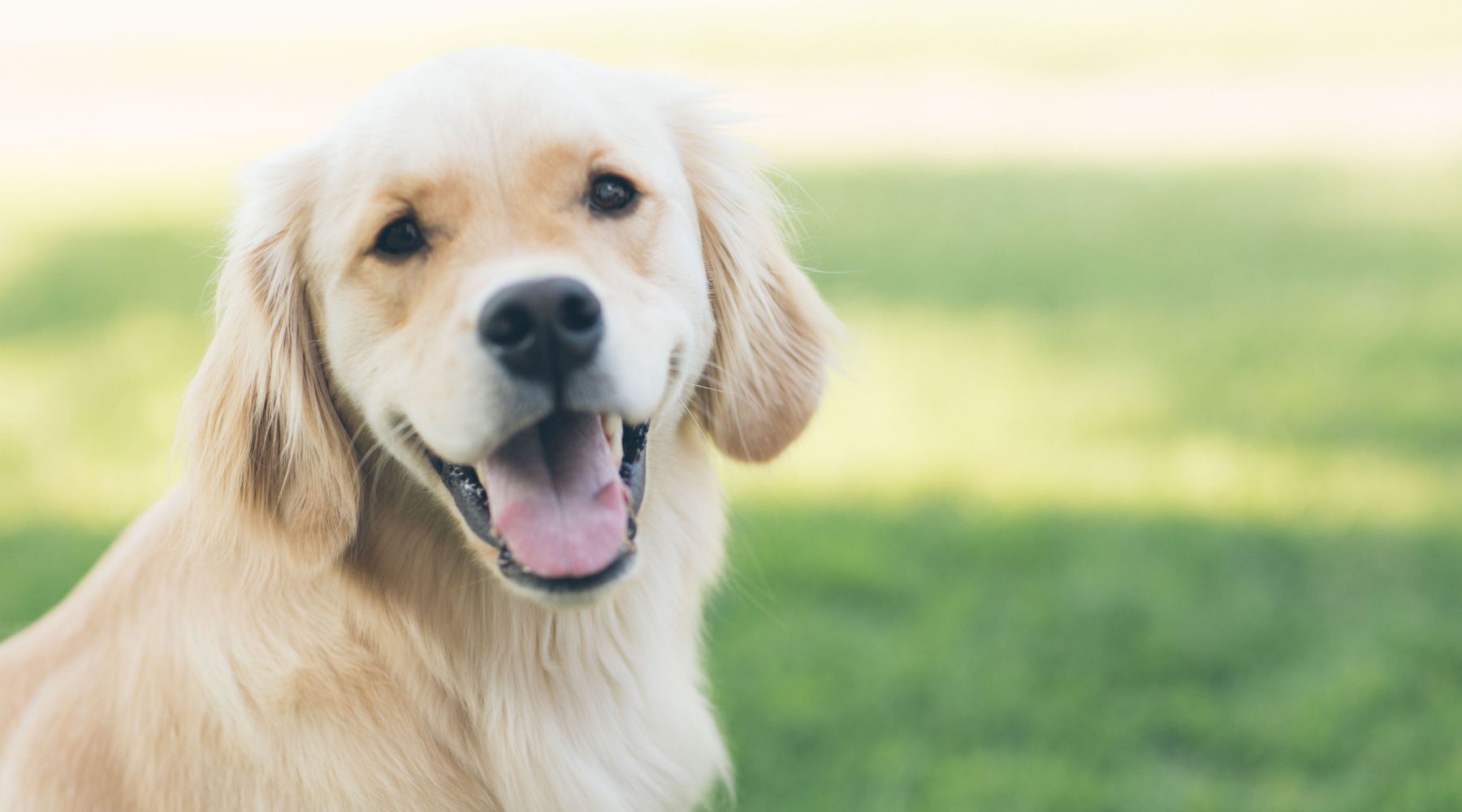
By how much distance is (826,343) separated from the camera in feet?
9.88

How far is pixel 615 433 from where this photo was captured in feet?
8.00

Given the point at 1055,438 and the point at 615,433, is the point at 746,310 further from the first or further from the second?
the point at 1055,438

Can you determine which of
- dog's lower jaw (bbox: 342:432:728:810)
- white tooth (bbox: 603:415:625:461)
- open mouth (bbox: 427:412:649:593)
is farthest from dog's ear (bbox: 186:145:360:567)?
white tooth (bbox: 603:415:625:461)

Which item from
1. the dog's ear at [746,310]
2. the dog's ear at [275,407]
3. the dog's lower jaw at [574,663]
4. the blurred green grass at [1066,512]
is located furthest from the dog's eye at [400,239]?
the blurred green grass at [1066,512]

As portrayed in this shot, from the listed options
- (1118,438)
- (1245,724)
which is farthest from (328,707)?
(1118,438)

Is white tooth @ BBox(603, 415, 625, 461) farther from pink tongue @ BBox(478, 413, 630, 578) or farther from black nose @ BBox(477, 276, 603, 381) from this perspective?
black nose @ BBox(477, 276, 603, 381)

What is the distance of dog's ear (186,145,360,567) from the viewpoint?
2.48 m

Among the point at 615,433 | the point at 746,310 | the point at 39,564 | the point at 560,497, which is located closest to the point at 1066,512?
the point at 746,310

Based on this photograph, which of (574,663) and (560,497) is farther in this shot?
(574,663)

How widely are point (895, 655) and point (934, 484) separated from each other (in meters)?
1.34

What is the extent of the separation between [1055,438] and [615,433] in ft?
12.3

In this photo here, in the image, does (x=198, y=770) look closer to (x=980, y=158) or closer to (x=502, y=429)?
(x=502, y=429)

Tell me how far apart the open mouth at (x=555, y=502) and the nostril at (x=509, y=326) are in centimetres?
22

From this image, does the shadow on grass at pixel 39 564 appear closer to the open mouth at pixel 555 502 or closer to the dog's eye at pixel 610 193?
the open mouth at pixel 555 502
